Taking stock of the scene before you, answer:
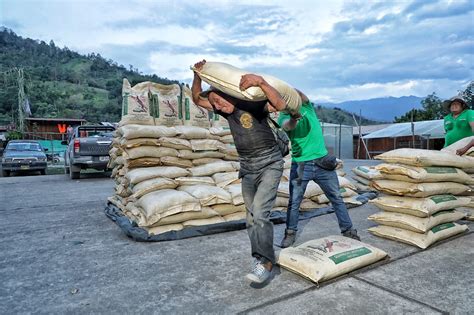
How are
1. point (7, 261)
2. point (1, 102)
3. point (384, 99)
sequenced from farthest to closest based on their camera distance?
1. point (384, 99)
2. point (1, 102)
3. point (7, 261)

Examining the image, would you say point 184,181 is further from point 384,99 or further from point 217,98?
point 384,99

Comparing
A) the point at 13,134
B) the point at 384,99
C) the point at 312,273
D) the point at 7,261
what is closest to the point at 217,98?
the point at 312,273

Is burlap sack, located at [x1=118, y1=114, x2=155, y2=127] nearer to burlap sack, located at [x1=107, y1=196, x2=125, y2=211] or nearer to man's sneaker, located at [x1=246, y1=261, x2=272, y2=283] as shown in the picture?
burlap sack, located at [x1=107, y1=196, x2=125, y2=211]

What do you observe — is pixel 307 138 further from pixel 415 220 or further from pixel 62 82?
pixel 62 82

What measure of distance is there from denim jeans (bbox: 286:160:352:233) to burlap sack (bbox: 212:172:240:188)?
1388 mm

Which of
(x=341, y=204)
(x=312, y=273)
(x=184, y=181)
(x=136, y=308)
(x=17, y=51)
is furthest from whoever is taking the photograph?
(x=17, y=51)

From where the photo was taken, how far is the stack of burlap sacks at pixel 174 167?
4.23 meters

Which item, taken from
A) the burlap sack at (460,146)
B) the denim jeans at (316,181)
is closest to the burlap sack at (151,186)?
the denim jeans at (316,181)

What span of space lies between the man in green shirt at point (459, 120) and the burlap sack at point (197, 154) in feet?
10.9

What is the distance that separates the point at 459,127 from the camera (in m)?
4.85

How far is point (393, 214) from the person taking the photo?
3.89m

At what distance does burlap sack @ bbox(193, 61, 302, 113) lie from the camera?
2562mm

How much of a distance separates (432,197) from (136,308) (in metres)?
3.12

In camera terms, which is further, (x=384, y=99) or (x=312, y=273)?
(x=384, y=99)
